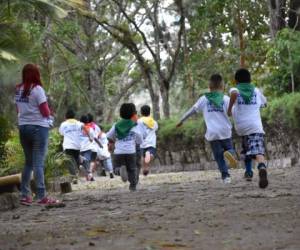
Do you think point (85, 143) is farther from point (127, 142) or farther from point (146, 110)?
point (127, 142)

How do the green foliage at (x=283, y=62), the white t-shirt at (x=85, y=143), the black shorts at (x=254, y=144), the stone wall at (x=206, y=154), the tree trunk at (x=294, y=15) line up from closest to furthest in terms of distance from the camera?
the black shorts at (x=254, y=144) < the stone wall at (x=206, y=154) < the green foliage at (x=283, y=62) < the white t-shirt at (x=85, y=143) < the tree trunk at (x=294, y=15)

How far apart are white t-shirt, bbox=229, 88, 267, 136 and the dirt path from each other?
2.98 feet

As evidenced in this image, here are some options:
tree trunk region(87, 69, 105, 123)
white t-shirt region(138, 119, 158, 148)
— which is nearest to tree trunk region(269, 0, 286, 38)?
white t-shirt region(138, 119, 158, 148)

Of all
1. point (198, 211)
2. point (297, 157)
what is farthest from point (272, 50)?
point (198, 211)

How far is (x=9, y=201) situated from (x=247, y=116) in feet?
12.6

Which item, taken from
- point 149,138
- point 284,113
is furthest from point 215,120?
point 149,138

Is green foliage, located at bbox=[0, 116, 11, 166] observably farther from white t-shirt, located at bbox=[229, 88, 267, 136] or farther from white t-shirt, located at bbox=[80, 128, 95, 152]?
white t-shirt, located at bbox=[80, 128, 95, 152]

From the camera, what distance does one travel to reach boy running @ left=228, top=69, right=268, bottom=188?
33.5 feet

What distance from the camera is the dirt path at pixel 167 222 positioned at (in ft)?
17.7

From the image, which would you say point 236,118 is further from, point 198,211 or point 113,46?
point 113,46

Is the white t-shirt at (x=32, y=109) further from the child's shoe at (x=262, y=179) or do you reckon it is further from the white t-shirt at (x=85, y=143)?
the white t-shirt at (x=85, y=143)

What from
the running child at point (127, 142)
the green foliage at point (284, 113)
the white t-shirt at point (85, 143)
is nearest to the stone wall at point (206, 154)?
the green foliage at point (284, 113)

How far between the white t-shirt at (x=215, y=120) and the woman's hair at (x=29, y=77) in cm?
288

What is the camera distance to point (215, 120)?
35.4 feet
